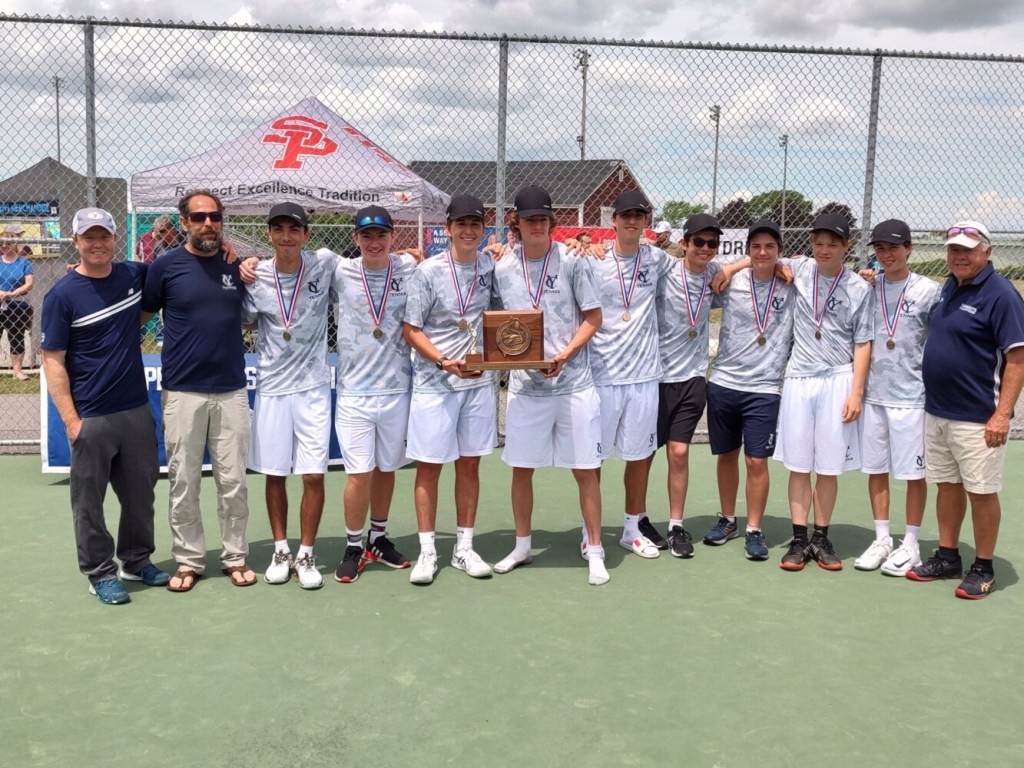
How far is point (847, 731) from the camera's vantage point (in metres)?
3.37

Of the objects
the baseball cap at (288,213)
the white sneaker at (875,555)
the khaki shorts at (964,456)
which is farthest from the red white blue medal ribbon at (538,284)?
the white sneaker at (875,555)

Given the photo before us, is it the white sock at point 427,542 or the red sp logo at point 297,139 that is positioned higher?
the red sp logo at point 297,139

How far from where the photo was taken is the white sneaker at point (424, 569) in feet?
16.1

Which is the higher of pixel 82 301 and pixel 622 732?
pixel 82 301

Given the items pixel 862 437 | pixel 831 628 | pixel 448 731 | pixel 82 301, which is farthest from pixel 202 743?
pixel 862 437

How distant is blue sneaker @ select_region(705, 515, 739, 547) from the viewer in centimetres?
569

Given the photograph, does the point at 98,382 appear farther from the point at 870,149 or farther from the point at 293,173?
the point at 293,173

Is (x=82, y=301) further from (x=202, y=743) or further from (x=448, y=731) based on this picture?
(x=448, y=731)

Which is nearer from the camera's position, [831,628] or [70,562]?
[831,628]

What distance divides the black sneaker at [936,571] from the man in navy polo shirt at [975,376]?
0.61 feet

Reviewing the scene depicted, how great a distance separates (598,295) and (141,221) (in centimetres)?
1170

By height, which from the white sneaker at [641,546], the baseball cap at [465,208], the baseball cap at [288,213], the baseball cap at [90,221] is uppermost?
the baseball cap at [465,208]

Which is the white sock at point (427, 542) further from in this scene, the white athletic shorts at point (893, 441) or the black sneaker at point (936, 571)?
the black sneaker at point (936, 571)

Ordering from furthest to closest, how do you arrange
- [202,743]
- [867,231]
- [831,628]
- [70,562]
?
[867,231], [70,562], [831,628], [202,743]
